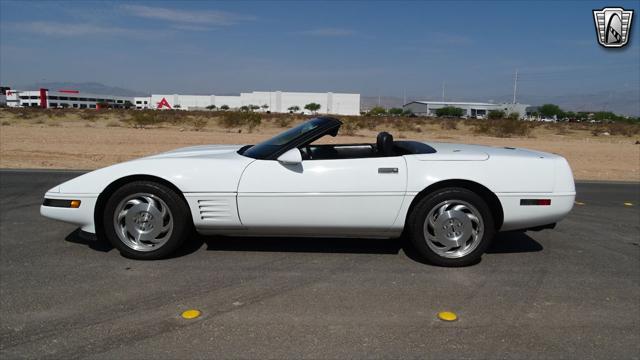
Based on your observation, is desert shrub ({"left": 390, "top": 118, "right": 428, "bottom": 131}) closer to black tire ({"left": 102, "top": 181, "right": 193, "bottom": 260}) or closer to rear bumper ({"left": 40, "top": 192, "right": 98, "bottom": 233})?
black tire ({"left": 102, "top": 181, "right": 193, "bottom": 260})

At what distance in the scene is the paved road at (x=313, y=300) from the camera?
105 inches

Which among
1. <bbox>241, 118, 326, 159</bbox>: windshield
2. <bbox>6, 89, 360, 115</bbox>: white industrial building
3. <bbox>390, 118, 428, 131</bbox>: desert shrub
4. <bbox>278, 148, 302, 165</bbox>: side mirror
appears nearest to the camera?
<bbox>278, 148, 302, 165</bbox>: side mirror

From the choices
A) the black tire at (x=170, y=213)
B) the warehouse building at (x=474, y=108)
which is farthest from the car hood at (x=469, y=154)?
the warehouse building at (x=474, y=108)

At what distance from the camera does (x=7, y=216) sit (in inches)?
218

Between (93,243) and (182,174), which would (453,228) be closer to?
(182,174)

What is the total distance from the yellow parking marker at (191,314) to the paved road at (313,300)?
4 cm

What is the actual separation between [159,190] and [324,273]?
59.5 inches

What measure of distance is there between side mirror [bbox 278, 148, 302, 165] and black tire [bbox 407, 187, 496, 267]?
104 cm

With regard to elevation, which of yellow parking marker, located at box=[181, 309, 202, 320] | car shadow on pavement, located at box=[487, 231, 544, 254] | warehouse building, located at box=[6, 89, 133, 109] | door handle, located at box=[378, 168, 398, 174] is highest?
warehouse building, located at box=[6, 89, 133, 109]

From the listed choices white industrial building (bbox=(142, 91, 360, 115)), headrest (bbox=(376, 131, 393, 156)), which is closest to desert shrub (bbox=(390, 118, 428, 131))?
headrest (bbox=(376, 131, 393, 156))

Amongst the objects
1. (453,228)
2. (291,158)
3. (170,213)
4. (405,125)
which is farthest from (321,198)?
(405,125)

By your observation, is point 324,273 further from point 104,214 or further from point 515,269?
point 104,214

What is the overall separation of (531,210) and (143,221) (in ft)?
10.6

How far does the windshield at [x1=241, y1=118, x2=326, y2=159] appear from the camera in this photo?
4055mm
